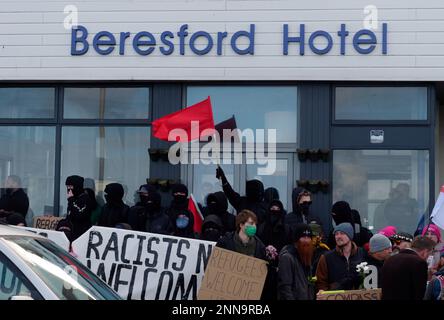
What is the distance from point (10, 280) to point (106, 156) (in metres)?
8.38

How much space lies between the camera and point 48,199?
1408 cm

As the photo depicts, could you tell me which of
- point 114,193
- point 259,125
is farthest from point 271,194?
point 114,193

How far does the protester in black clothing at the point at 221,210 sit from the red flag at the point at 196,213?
341mm

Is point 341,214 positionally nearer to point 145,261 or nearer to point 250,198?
point 250,198

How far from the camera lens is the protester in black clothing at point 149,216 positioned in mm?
11672

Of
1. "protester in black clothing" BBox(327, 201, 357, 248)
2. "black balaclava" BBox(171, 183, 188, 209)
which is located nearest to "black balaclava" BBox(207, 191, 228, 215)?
"black balaclava" BBox(171, 183, 188, 209)

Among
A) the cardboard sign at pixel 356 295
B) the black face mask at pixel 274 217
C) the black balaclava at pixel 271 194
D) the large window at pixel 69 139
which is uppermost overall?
the large window at pixel 69 139

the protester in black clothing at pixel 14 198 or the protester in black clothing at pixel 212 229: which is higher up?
the protester in black clothing at pixel 14 198

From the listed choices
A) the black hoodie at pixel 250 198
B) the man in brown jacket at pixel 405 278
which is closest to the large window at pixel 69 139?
the black hoodie at pixel 250 198

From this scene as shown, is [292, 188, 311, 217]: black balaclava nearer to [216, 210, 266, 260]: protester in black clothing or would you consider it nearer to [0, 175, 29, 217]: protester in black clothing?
[216, 210, 266, 260]: protester in black clothing

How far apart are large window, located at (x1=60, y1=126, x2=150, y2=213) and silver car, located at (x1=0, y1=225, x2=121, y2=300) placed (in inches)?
285

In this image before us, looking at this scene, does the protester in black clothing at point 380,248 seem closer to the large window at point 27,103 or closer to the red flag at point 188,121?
the red flag at point 188,121

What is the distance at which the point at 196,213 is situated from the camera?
1278 cm
